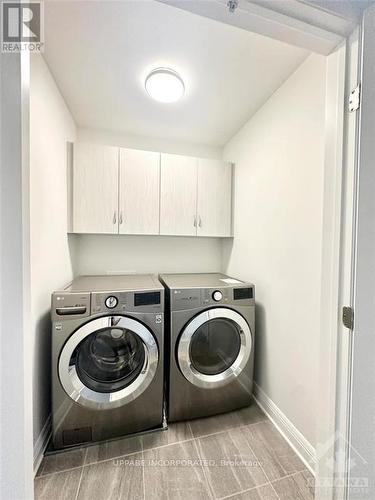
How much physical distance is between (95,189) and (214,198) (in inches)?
45.1

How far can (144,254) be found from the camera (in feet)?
7.57

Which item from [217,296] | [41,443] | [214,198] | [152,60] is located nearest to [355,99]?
[152,60]

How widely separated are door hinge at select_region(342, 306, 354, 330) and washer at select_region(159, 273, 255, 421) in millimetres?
836

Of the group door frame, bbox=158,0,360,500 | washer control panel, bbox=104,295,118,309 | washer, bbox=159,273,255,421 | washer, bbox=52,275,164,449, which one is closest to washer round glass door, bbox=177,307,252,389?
washer, bbox=159,273,255,421

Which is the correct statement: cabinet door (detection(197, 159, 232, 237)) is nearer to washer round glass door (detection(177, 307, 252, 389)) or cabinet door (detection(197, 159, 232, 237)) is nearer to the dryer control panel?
the dryer control panel

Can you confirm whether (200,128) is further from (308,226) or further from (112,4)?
(308,226)

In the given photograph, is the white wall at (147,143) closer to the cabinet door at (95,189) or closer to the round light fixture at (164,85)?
the cabinet door at (95,189)

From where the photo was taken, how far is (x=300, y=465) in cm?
124

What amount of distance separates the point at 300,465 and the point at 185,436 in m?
0.71

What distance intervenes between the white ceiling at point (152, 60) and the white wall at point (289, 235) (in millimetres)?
230

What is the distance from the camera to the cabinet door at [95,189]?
184cm

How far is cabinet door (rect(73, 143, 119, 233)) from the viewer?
1839 mm

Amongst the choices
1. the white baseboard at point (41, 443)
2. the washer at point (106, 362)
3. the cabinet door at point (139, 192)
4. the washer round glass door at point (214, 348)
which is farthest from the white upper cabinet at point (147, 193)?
the white baseboard at point (41, 443)

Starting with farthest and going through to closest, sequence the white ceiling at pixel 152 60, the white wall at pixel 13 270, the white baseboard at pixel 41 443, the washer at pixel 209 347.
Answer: the washer at pixel 209 347 → the white baseboard at pixel 41 443 → the white ceiling at pixel 152 60 → the white wall at pixel 13 270
